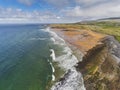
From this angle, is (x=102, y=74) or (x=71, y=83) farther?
(x=102, y=74)

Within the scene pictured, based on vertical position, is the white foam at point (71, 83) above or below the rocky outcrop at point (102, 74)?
below

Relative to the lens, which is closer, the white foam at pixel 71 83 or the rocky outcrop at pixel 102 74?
the rocky outcrop at pixel 102 74

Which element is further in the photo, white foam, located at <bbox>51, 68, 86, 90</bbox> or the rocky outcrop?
white foam, located at <bbox>51, 68, 86, 90</bbox>

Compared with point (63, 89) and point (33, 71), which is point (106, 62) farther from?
point (33, 71)

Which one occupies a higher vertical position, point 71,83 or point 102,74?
point 102,74

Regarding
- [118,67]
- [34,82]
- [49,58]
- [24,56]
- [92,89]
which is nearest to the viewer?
[92,89]

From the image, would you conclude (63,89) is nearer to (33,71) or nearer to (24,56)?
(33,71)

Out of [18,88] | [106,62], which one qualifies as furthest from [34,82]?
[106,62]

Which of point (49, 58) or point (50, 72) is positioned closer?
point (50, 72)

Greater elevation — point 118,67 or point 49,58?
point 118,67

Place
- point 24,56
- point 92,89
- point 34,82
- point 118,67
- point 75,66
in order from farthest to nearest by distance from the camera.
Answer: point 24,56, point 75,66, point 118,67, point 34,82, point 92,89

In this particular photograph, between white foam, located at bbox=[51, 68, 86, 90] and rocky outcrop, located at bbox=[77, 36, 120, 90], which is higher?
rocky outcrop, located at bbox=[77, 36, 120, 90]
